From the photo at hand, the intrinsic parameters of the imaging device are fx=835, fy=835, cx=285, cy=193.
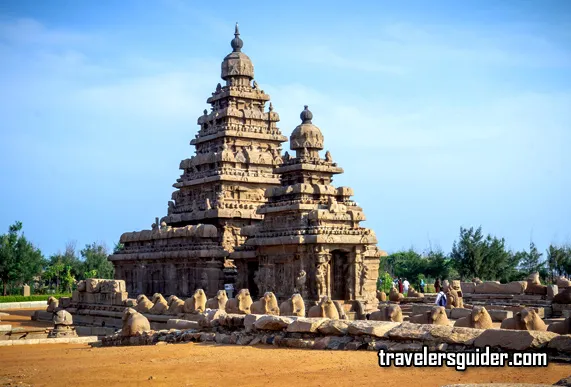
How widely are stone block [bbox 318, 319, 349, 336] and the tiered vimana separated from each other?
Result: 19552 millimetres

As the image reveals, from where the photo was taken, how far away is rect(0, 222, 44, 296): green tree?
5517 cm

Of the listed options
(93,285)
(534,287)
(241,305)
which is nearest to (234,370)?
(241,305)

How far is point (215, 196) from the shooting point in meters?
38.5

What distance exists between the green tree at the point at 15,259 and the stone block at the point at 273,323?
1663 inches

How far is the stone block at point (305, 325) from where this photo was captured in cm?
1553

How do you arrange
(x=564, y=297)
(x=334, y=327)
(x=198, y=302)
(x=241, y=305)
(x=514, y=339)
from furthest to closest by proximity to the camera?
(x=564, y=297)
(x=198, y=302)
(x=241, y=305)
(x=334, y=327)
(x=514, y=339)

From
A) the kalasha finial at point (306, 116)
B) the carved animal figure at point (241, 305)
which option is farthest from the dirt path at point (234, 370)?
the kalasha finial at point (306, 116)

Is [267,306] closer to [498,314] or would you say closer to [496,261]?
[498,314]

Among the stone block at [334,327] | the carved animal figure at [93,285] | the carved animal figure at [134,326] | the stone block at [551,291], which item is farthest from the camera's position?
the carved animal figure at [93,285]

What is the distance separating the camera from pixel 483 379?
11000mm

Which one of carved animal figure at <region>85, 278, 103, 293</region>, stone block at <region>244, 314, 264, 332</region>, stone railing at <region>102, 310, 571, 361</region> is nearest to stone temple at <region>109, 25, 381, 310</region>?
carved animal figure at <region>85, 278, 103, 293</region>

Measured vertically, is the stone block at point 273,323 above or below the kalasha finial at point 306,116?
below

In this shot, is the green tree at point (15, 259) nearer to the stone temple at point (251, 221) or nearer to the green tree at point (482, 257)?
the stone temple at point (251, 221)

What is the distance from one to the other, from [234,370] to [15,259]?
4576cm
